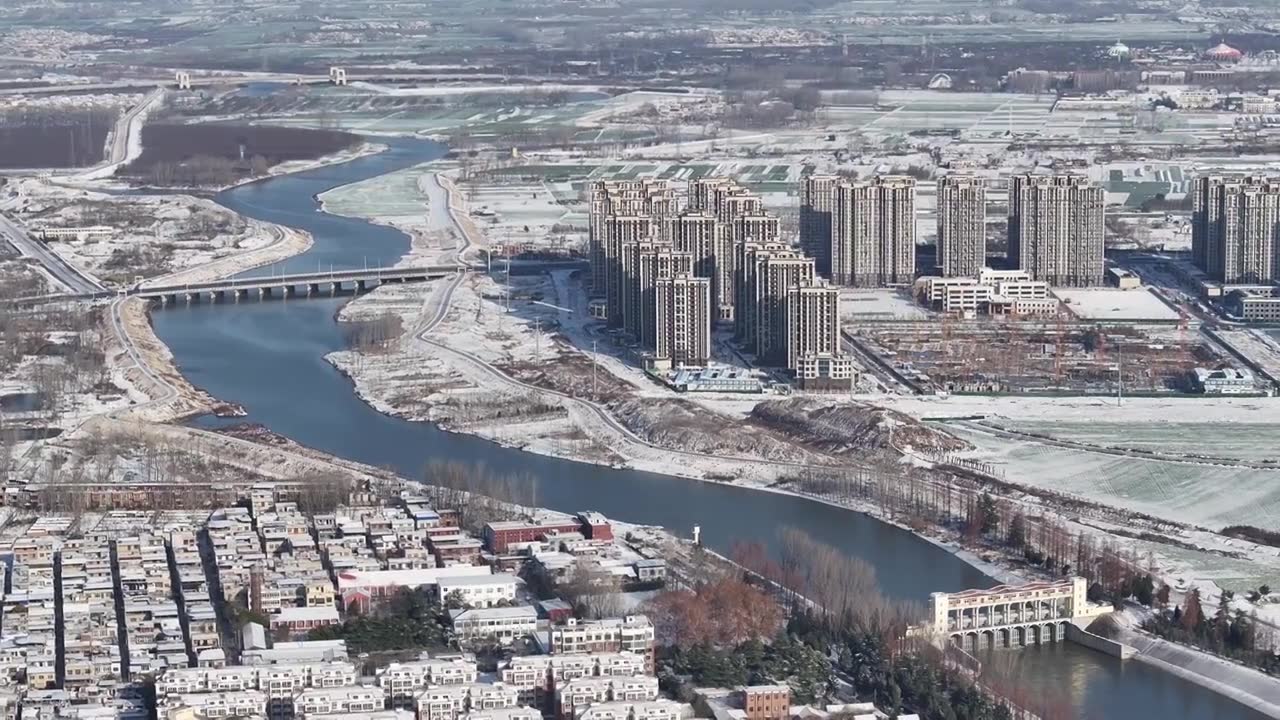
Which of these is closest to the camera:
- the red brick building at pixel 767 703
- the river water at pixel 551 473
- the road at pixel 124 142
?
the red brick building at pixel 767 703

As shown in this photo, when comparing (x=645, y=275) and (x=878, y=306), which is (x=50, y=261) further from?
(x=878, y=306)

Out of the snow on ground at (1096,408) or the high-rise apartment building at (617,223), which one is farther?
the high-rise apartment building at (617,223)

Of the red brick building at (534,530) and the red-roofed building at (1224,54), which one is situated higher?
the red brick building at (534,530)

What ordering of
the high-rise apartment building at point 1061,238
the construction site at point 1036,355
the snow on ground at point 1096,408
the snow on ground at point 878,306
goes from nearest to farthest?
the snow on ground at point 1096,408
the construction site at point 1036,355
the snow on ground at point 878,306
the high-rise apartment building at point 1061,238

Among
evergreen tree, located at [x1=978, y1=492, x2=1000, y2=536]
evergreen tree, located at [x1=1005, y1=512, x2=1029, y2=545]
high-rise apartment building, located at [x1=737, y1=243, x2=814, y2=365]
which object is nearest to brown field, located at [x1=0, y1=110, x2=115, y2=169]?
high-rise apartment building, located at [x1=737, y1=243, x2=814, y2=365]

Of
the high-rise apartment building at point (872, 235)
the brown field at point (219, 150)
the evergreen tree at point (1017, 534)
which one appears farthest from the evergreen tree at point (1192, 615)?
the brown field at point (219, 150)

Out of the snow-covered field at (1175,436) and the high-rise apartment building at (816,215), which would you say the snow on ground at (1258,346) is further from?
the high-rise apartment building at (816,215)
